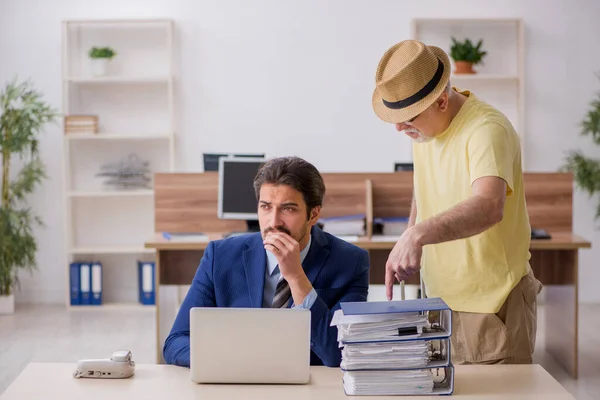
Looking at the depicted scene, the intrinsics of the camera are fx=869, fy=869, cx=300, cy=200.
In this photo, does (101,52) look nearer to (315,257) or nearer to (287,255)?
(315,257)

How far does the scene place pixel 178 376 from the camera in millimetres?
2172

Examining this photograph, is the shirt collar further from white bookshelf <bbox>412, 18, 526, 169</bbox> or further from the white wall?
white bookshelf <bbox>412, 18, 526, 169</bbox>

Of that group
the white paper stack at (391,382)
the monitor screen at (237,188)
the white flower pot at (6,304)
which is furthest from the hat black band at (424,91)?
the white flower pot at (6,304)

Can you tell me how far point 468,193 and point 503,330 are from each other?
444 mm

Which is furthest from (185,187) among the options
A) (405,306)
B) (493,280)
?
(405,306)

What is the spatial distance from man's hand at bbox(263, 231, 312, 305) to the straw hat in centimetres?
50

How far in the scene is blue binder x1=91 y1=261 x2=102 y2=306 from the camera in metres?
6.47

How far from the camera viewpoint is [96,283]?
650cm

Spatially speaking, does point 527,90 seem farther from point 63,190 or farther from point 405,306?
point 405,306

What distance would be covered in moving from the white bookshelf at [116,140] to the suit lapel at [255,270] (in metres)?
4.04

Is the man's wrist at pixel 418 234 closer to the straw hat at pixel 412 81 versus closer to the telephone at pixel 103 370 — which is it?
the straw hat at pixel 412 81

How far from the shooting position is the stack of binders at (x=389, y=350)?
1.99m

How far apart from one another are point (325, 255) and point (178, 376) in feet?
1.89

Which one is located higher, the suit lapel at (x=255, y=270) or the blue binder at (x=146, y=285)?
the suit lapel at (x=255, y=270)
